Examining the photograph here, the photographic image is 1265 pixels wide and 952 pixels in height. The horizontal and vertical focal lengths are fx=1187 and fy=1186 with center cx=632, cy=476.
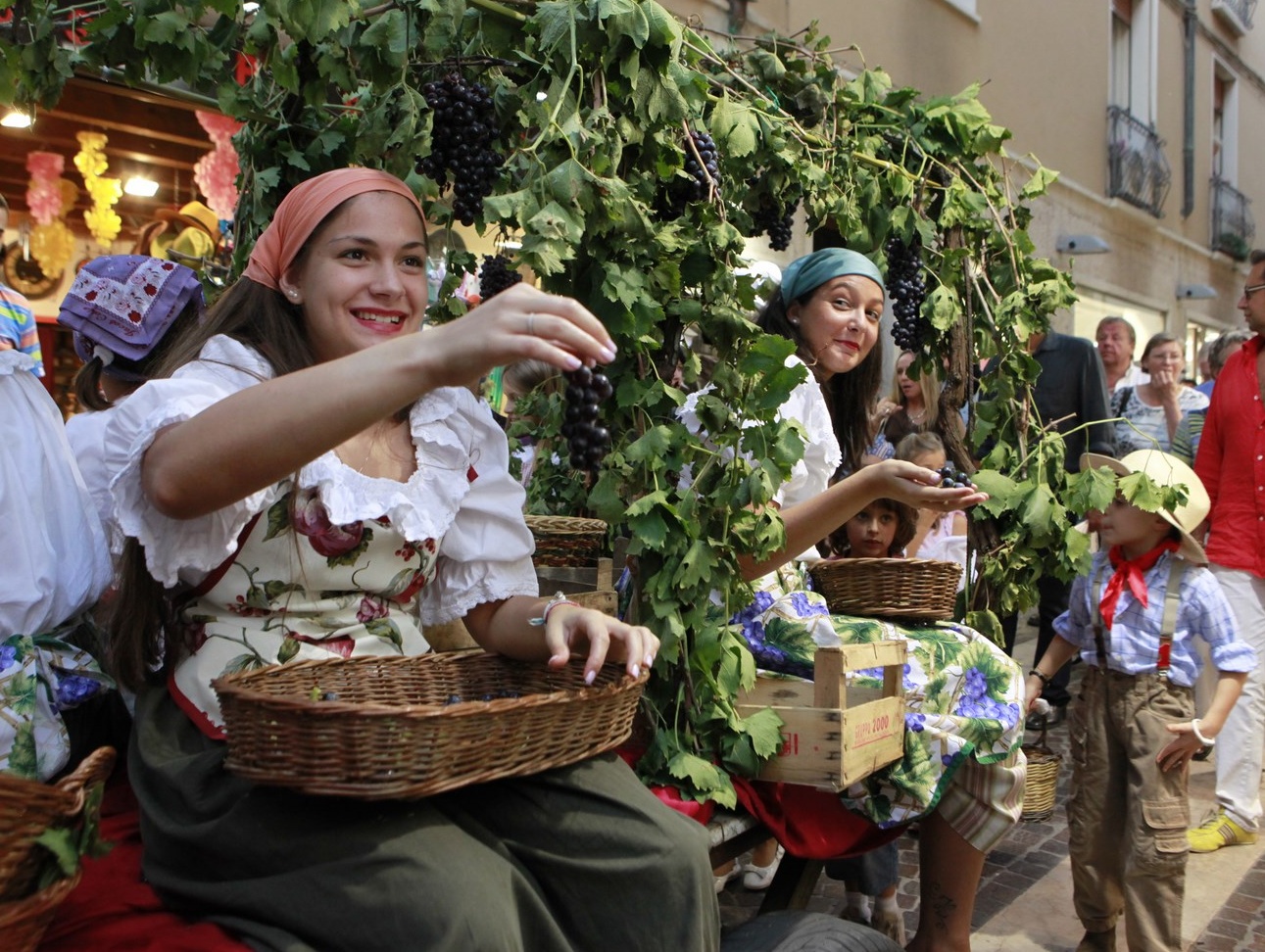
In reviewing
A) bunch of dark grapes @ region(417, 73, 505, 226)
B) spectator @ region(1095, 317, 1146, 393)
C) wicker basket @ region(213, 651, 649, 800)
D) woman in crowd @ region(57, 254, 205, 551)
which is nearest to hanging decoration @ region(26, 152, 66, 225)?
woman in crowd @ region(57, 254, 205, 551)

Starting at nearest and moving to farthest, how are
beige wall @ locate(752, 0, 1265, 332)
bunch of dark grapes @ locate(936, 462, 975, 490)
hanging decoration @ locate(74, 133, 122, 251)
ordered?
bunch of dark grapes @ locate(936, 462, 975, 490)
hanging decoration @ locate(74, 133, 122, 251)
beige wall @ locate(752, 0, 1265, 332)

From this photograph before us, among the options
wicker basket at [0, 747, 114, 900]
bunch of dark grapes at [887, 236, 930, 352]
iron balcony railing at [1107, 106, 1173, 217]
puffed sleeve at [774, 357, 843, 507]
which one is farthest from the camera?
iron balcony railing at [1107, 106, 1173, 217]

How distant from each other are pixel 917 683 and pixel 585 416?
50.3 inches

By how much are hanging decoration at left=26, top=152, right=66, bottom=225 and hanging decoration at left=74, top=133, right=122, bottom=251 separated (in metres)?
0.11

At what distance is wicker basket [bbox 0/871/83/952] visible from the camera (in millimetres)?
1368

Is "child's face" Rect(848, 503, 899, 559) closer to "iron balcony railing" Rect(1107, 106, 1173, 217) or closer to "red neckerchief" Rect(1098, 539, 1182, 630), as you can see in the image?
"red neckerchief" Rect(1098, 539, 1182, 630)

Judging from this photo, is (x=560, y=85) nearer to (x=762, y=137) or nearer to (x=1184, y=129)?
(x=762, y=137)

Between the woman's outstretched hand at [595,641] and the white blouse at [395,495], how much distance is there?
22cm

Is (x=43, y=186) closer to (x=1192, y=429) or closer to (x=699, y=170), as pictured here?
(x=699, y=170)

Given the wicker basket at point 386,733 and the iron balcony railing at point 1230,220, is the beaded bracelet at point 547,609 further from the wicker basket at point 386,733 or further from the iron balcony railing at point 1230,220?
the iron balcony railing at point 1230,220

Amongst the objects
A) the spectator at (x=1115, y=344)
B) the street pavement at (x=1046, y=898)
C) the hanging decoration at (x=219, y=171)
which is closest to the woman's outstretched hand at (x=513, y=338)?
the street pavement at (x=1046, y=898)

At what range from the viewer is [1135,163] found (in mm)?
14219

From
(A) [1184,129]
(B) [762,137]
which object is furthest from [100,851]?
(A) [1184,129]

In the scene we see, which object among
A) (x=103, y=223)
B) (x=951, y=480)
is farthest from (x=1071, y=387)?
(x=103, y=223)
